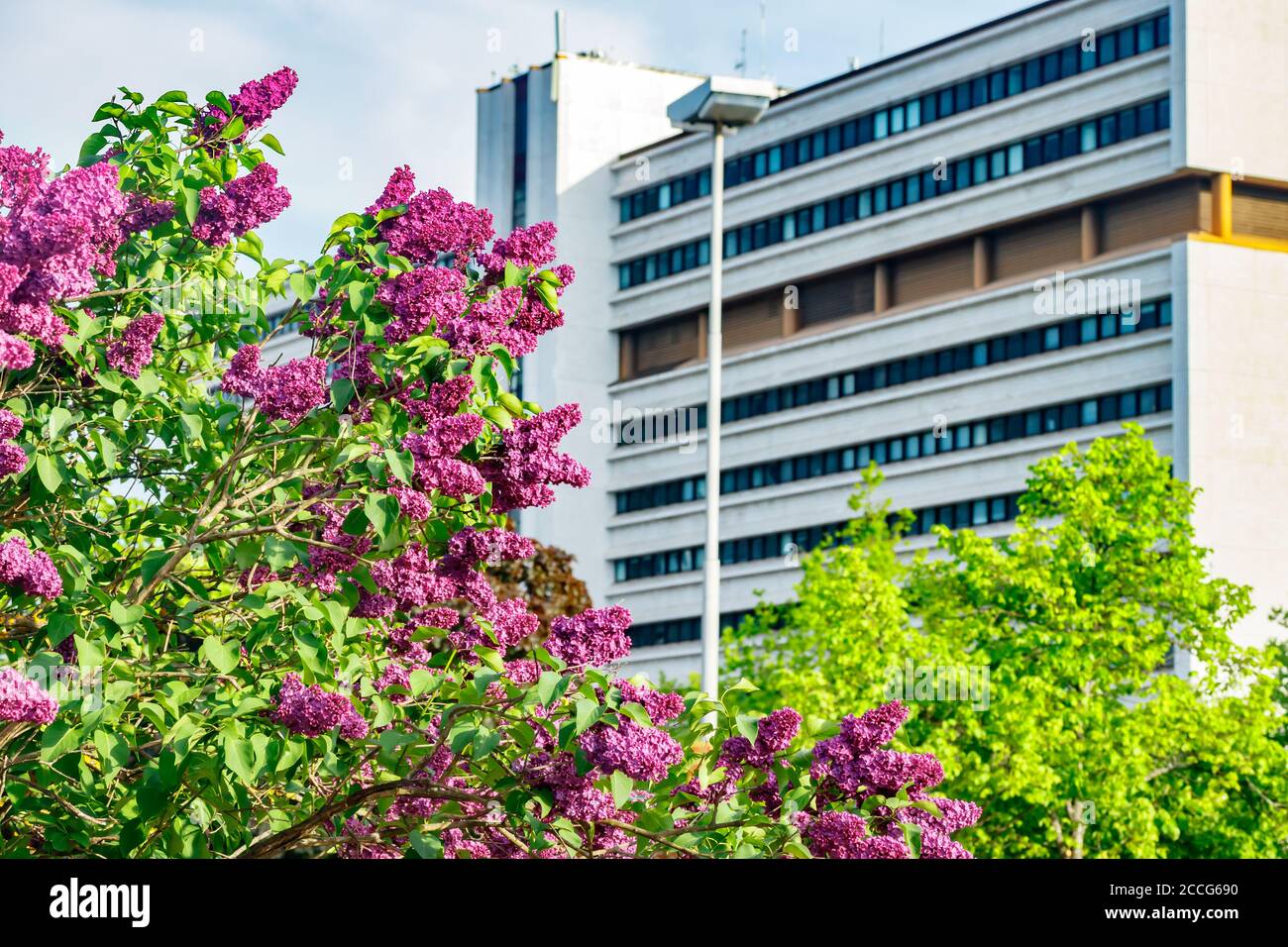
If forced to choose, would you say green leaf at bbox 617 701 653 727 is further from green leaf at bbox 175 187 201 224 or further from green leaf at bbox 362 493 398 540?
green leaf at bbox 175 187 201 224

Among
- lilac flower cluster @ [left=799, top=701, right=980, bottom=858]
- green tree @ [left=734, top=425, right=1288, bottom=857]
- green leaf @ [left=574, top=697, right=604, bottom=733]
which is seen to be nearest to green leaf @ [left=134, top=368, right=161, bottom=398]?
green leaf @ [left=574, top=697, right=604, bottom=733]

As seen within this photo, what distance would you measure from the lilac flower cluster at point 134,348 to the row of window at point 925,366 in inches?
A: 2490

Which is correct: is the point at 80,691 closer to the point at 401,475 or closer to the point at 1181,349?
the point at 401,475

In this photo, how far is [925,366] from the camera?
77.9 m

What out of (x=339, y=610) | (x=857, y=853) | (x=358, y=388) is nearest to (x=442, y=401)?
(x=358, y=388)

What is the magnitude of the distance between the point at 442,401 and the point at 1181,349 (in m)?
62.4

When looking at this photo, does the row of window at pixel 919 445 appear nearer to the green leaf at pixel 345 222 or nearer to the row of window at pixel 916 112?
the row of window at pixel 916 112

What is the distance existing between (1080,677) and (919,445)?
46.1 metres

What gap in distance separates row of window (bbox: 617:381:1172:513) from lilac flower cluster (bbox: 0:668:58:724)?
64370mm

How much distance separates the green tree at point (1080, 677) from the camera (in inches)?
1200

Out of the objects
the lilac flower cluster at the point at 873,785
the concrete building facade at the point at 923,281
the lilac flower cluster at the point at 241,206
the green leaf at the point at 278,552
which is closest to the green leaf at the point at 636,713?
the lilac flower cluster at the point at 873,785

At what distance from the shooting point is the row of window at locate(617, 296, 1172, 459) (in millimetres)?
69625

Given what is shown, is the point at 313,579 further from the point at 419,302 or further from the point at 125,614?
the point at 419,302

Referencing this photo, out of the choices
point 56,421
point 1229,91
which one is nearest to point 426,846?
point 56,421
